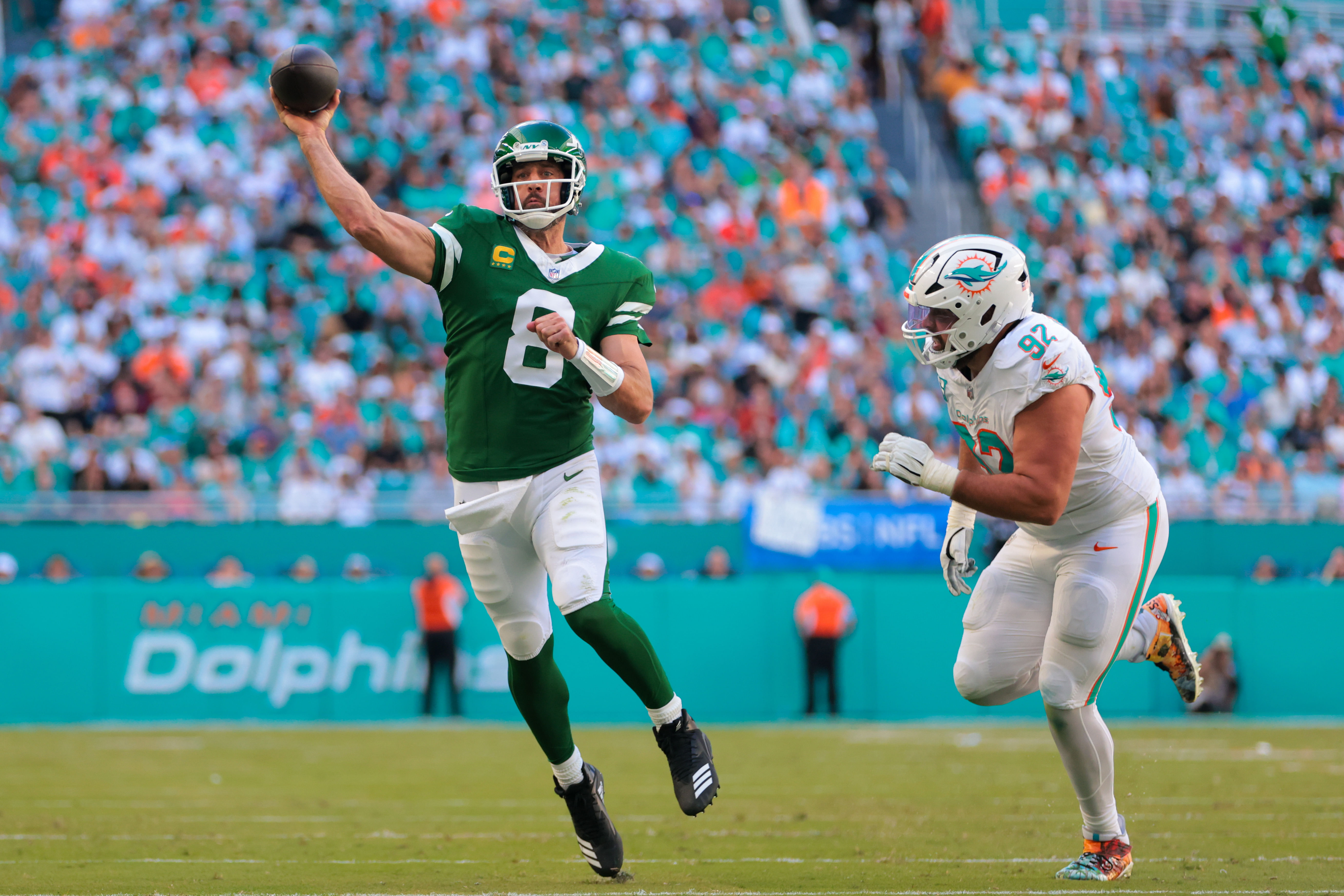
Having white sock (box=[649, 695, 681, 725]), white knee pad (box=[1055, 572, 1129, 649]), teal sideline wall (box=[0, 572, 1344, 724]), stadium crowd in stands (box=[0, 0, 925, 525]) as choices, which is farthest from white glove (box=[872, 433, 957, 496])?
stadium crowd in stands (box=[0, 0, 925, 525])

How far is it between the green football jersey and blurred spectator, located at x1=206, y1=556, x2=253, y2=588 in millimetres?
9154

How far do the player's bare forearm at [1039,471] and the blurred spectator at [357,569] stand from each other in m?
9.84

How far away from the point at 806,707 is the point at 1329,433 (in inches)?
234

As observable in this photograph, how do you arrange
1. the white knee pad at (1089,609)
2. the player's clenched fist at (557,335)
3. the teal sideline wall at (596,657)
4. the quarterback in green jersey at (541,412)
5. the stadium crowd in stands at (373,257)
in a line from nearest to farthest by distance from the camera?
the player's clenched fist at (557,335)
the quarterback in green jersey at (541,412)
the white knee pad at (1089,609)
the teal sideline wall at (596,657)
the stadium crowd in stands at (373,257)

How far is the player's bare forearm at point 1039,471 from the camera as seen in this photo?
5004 mm

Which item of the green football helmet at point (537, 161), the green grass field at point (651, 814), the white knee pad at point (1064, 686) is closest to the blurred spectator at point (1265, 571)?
the green grass field at point (651, 814)

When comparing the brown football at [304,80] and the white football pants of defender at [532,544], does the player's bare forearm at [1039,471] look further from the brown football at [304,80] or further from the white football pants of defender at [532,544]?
the brown football at [304,80]

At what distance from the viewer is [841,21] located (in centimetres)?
2172

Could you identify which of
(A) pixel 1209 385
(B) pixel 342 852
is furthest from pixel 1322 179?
(B) pixel 342 852

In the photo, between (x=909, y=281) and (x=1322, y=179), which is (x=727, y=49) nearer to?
(x=1322, y=179)

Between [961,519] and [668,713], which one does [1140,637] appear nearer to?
[961,519]

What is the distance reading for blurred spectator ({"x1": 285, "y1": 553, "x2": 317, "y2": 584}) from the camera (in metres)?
14.3

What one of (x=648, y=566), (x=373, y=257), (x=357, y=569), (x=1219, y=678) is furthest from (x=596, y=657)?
(x=1219, y=678)

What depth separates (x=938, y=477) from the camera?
4953 millimetres
